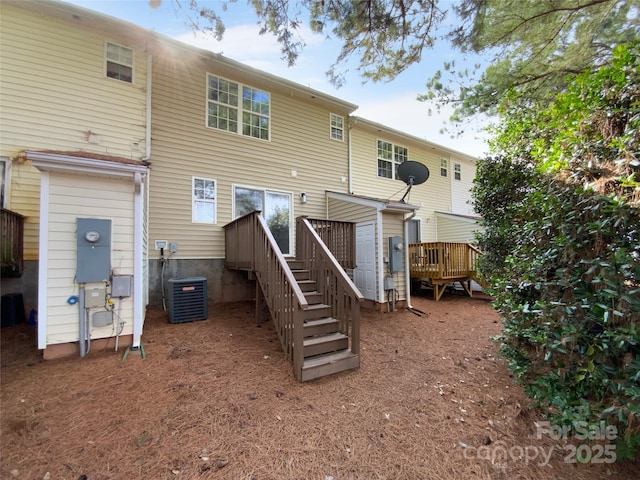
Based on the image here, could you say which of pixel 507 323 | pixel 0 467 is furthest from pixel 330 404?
pixel 0 467

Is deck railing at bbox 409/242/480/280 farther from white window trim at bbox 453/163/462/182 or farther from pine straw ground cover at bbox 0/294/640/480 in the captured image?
white window trim at bbox 453/163/462/182

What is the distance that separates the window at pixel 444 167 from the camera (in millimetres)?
13242

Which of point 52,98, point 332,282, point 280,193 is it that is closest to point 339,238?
point 332,282

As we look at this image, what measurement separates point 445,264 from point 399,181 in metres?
4.10

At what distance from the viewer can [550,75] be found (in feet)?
18.7

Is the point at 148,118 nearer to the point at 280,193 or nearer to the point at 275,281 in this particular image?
the point at 280,193

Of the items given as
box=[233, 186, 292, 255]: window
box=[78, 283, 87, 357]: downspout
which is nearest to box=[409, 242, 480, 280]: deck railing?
box=[233, 186, 292, 255]: window

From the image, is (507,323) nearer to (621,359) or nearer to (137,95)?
(621,359)

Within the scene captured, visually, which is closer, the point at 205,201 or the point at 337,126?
the point at 205,201

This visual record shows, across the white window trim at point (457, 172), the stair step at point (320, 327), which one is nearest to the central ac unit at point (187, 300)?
the stair step at point (320, 327)

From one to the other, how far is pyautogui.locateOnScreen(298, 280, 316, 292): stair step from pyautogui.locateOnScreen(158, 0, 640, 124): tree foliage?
4097 mm

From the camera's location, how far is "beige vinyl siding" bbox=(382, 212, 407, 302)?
7575 millimetres

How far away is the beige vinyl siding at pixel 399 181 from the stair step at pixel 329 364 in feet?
23.2

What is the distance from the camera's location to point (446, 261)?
9031 mm
